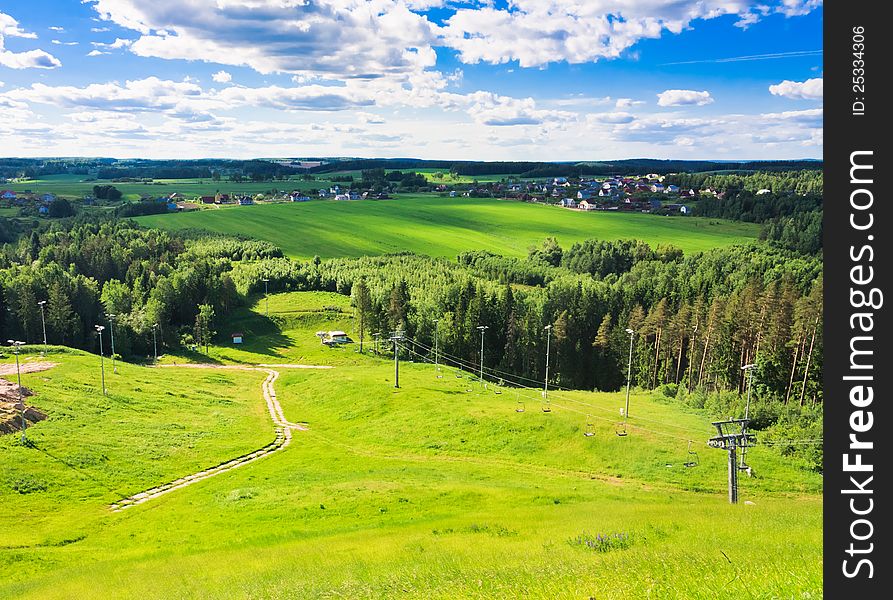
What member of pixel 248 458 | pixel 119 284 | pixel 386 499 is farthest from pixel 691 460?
pixel 119 284

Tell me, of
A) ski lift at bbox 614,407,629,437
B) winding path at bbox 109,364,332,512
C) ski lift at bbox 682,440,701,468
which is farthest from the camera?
ski lift at bbox 614,407,629,437

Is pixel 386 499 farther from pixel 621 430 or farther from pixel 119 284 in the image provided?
pixel 119 284

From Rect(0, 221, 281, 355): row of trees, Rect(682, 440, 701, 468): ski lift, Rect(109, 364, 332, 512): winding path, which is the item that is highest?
Rect(0, 221, 281, 355): row of trees

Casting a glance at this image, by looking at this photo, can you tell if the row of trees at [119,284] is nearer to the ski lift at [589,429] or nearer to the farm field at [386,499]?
the farm field at [386,499]

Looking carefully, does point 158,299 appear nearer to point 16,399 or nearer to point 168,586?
point 16,399

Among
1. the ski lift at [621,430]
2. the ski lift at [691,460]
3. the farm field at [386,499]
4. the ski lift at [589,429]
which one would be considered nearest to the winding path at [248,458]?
the farm field at [386,499]

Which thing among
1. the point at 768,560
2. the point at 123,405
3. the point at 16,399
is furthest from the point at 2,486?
the point at 768,560

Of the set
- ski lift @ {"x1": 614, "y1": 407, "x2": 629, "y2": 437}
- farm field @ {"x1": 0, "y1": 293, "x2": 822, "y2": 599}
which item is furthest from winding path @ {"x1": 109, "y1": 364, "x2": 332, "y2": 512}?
ski lift @ {"x1": 614, "y1": 407, "x2": 629, "y2": 437}

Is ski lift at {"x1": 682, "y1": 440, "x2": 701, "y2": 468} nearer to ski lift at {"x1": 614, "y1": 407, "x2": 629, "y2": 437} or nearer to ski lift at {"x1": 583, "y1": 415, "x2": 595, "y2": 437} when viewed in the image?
ski lift at {"x1": 614, "y1": 407, "x2": 629, "y2": 437}
